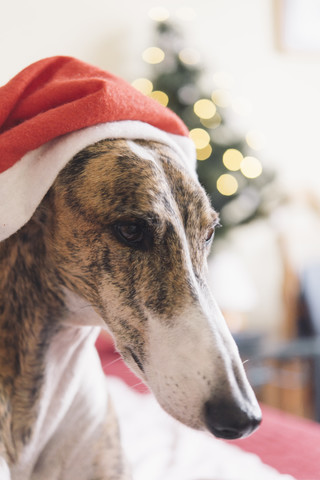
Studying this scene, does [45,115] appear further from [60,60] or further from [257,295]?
[257,295]

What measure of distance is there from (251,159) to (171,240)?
2049 millimetres

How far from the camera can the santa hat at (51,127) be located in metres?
0.94

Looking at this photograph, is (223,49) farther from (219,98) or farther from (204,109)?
(204,109)

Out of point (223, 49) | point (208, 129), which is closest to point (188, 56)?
point (208, 129)

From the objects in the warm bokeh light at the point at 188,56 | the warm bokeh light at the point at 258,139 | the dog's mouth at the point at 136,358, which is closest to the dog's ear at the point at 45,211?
the dog's mouth at the point at 136,358

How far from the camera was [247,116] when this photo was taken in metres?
3.75

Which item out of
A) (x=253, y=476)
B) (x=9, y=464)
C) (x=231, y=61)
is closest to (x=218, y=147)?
(x=231, y=61)

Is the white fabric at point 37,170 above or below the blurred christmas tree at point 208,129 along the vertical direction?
above

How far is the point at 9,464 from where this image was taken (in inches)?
38.1

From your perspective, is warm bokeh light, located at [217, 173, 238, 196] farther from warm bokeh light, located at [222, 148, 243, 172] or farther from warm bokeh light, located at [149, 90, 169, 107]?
warm bokeh light, located at [149, 90, 169, 107]

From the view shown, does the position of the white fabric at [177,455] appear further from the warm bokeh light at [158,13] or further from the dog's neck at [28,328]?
the warm bokeh light at [158,13]

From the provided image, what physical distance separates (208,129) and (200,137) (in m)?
0.07

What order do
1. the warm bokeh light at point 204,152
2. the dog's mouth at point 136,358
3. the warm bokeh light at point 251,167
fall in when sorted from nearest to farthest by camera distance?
the dog's mouth at point 136,358, the warm bokeh light at point 204,152, the warm bokeh light at point 251,167

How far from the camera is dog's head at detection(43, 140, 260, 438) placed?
0.77 meters
